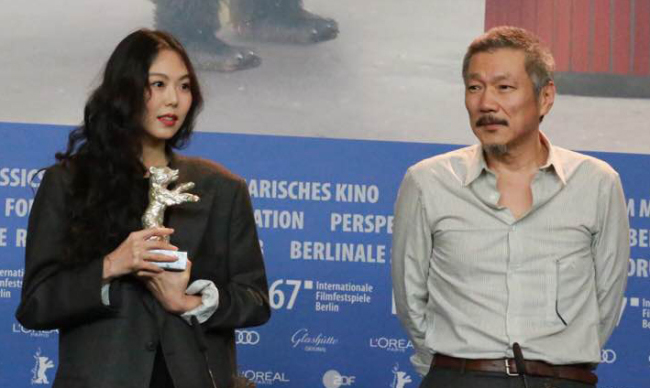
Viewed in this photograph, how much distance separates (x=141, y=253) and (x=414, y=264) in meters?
0.86

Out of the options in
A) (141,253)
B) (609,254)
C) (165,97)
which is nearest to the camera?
(141,253)

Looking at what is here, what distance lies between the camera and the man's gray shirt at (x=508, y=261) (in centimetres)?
321

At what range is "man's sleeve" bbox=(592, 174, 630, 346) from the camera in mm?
3367

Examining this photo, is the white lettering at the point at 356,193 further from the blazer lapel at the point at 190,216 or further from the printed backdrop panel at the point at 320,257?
the blazer lapel at the point at 190,216

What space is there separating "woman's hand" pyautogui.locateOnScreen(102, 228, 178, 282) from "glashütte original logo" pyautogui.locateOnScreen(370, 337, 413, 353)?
2331 millimetres

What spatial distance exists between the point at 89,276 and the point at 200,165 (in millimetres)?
483

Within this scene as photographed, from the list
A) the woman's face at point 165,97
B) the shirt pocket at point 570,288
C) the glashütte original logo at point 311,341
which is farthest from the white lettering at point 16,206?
the shirt pocket at point 570,288

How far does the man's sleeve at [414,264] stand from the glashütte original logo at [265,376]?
1787mm

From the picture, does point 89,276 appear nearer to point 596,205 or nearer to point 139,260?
point 139,260

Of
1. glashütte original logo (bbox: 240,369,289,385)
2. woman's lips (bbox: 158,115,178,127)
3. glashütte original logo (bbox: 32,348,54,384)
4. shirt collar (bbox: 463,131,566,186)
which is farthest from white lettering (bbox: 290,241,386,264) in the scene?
woman's lips (bbox: 158,115,178,127)

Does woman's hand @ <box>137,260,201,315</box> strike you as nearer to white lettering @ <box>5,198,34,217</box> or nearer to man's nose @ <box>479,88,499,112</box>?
man's nose @ <box>479,88,499,112</box>

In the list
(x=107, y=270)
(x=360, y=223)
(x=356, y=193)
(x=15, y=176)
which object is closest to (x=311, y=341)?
(x=360, y=223)

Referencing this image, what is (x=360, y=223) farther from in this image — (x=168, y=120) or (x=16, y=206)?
(x=168, y=120)

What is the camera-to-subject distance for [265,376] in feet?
17.0
